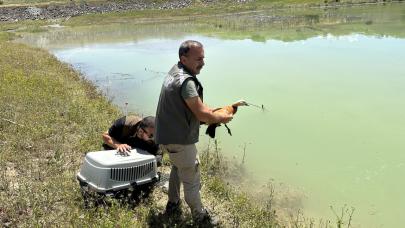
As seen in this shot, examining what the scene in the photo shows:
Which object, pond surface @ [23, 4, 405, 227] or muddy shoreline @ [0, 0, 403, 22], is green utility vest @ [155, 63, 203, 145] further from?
muddy shoreline @ [0, 0, 403, 22]

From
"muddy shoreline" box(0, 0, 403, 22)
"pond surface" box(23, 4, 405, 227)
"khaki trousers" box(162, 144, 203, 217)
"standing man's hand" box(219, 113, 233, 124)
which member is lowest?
"pond surface" box(23, 4, 405, 227)

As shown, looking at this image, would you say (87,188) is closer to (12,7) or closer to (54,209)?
(54,209)

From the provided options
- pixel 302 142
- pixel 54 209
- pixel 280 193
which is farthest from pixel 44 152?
pixel 302 142

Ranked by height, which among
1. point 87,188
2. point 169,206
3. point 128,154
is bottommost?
point 169,206

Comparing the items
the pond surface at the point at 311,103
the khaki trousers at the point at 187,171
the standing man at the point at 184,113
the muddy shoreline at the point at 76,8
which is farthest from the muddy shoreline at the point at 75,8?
the standing man at the point at 184,113

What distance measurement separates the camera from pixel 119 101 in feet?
44.0

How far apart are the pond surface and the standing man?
2276 millimetres

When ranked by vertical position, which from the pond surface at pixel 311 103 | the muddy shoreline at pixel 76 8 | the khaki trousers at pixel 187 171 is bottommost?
the pond surface at pixel 311 103

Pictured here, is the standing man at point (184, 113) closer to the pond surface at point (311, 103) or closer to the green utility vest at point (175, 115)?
the green utility vest at point (175, 115)

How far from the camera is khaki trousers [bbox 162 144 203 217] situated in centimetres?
505

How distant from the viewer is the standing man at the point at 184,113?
4.70 m

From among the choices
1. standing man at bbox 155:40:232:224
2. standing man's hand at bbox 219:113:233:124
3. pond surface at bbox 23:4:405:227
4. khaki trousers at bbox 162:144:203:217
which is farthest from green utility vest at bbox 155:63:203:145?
pond surface at bbox 23:4:405:227

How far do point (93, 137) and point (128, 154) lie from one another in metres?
2.75

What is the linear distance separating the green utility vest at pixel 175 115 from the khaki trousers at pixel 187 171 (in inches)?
5.0
